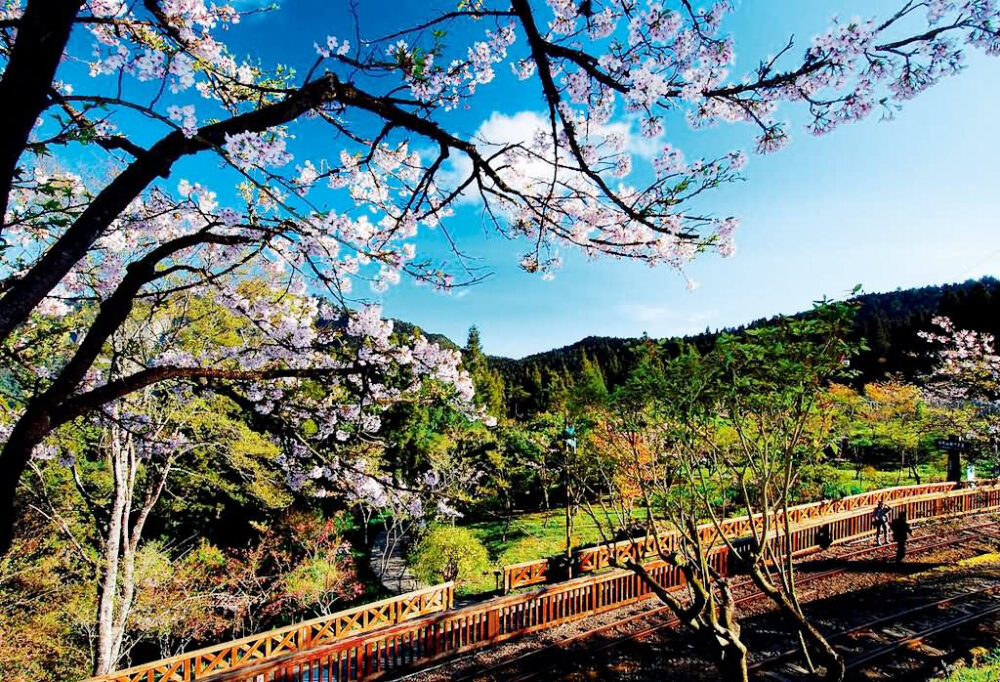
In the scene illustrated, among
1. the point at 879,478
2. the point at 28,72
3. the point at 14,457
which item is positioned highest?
the point at 28,72

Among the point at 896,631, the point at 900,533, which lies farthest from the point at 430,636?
the point at 900,533

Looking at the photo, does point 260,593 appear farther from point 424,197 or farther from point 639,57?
point 639,57

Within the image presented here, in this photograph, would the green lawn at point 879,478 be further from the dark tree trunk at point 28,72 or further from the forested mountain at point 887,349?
the dark tree trunk at point 28,72

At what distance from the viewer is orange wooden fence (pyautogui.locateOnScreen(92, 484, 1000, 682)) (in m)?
6.69

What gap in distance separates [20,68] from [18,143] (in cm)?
27

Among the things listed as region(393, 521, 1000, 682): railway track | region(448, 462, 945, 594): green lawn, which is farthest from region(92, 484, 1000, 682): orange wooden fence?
region(448, 462, 945, 594): green lawn

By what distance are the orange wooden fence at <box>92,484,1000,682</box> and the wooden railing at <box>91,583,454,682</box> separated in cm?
2

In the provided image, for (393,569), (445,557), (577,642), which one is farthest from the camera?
(393,569)

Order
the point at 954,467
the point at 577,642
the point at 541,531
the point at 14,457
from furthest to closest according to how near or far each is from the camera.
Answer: the point at 541,531
the point at 954,467
the point at 577,642
the point at 14,457

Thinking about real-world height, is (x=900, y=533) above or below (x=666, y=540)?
below

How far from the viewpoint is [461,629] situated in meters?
8.59

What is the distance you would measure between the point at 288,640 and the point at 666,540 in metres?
8.68

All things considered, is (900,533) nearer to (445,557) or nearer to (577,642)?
(577,642)

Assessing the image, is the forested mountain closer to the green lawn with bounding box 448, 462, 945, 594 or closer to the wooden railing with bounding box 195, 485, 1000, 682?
the wooden railing with bounding box 195, 485, 1000, 682
